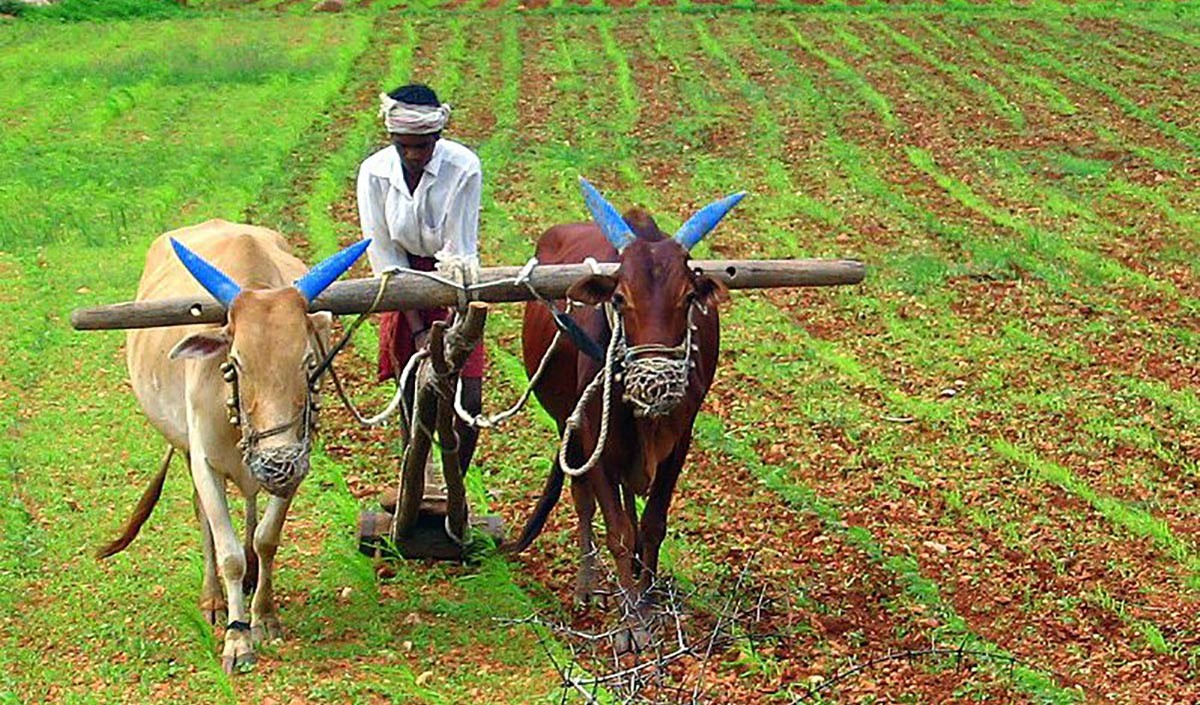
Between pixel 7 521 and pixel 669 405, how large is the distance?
3598 mm

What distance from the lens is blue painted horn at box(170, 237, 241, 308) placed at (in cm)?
636

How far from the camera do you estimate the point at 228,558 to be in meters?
6.68

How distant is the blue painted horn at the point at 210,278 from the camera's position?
6.36 m

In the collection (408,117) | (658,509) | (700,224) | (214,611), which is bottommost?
(214,611)

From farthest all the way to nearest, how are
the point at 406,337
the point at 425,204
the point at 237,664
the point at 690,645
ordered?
the point at 406,337
the point at 425,204
the point at 237,664
the point at 690,645

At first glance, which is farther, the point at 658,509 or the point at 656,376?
the point at 658,509

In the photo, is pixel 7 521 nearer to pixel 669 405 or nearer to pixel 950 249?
pixel 669 405

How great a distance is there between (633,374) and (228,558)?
1692mm

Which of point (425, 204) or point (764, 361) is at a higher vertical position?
point (425, 204)

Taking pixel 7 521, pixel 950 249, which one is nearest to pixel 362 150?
pixel 950 249

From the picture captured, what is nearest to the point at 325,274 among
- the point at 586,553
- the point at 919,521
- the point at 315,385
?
the point at 315,385

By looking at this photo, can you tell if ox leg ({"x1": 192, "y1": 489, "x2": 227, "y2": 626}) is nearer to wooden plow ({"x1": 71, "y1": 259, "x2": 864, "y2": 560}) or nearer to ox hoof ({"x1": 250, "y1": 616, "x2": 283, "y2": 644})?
ox hoof ({"x1": 250, "y1": 616, "x2": 283, "y2": 644})

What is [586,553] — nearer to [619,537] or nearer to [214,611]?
[619,537]

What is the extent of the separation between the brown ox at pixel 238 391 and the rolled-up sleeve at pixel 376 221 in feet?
1.05
